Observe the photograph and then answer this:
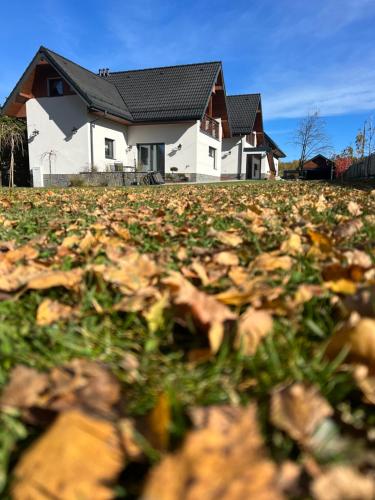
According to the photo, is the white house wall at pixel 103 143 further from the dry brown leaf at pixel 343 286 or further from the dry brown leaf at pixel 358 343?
the dry brown leaf at pixel 358 343

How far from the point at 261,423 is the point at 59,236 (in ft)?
7.12

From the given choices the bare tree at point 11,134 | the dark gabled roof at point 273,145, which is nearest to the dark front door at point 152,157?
the bare tree at point 11,134

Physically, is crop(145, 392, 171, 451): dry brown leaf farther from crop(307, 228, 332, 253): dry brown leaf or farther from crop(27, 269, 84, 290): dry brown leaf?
crop(307, 228, 332, 253): dry brown leaf

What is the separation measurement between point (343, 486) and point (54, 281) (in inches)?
43.7

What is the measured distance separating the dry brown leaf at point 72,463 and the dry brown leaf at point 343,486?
311 millimetres

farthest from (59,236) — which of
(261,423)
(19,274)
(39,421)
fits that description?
(261,423)

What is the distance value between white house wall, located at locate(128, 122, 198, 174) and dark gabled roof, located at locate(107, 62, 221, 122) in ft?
2.39

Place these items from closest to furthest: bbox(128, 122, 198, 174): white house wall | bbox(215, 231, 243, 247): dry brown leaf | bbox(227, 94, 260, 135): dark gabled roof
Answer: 1. bbox(215, 231, 243, 247): dry brown leaf
2. bbox(128, 122, 198, 174): white house wall
3. bbox(227, 94, 260, 135): dark gabled roof

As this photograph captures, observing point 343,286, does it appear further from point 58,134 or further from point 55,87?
point 55,87

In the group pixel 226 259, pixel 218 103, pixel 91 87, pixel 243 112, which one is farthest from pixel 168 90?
pixel 226 259

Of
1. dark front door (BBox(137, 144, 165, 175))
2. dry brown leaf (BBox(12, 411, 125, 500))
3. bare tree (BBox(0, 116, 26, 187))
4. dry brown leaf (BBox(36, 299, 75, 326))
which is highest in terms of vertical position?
bare tree (BBox(0, 116, 26, 187))

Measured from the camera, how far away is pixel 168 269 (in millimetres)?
1465

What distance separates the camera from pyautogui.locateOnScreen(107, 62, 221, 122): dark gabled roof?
20561mm

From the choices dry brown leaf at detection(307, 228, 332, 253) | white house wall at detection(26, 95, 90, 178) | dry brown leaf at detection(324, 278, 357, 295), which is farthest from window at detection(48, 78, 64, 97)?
dry brown leaf at detection(324, 278, 357, 295)
